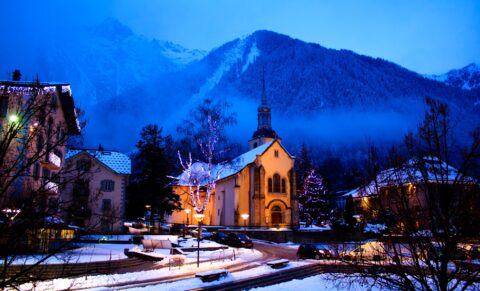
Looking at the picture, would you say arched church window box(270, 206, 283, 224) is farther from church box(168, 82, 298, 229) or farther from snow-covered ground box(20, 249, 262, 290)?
snow-covered ground box(20, 249, 262, 290)

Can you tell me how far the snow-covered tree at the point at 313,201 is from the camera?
6806 cm

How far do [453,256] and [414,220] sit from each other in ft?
5.66

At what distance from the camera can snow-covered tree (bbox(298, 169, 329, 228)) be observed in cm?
6806

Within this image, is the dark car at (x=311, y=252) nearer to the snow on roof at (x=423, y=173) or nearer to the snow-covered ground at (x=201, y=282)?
the snow-covered ground at (x=201, y=282)

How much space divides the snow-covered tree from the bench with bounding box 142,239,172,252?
36.1 m

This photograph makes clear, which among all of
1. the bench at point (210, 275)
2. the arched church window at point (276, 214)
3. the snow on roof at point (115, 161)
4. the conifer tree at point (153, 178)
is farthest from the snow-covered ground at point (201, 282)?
the arched church window at point (276, 214)

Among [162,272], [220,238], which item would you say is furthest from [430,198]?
[220,238]

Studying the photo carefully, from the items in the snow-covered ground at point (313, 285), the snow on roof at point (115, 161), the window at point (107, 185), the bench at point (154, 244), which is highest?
the snow on roof at point (115, 161)

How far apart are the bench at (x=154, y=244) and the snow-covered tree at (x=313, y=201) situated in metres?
36.1

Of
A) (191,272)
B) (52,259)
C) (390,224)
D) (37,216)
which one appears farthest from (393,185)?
(52,259)

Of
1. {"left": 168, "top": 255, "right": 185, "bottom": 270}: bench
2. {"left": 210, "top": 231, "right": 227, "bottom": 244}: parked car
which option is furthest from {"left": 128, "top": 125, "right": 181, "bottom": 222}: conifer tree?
{"left": 168, "top": 255, "right": 185, "bottom": 270}: bench

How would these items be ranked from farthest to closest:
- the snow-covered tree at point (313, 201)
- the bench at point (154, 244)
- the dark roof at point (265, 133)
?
the dark roof at point (265, 133)
the snow-covered tree at point (313, 201)
the bench at point (154, 244)

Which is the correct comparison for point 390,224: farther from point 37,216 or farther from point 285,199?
point 285,199

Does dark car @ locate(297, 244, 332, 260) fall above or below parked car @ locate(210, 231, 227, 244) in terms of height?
below
